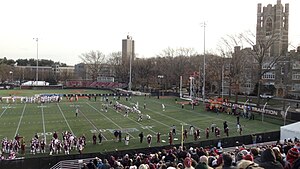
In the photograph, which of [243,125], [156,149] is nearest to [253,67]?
[243,125]

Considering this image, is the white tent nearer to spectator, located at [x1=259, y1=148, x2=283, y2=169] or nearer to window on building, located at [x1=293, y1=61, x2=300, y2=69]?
spectator, located at [x1=259, y1=148, x2=283, y2=169]

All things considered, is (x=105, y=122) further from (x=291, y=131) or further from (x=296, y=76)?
(x=296, y=76)

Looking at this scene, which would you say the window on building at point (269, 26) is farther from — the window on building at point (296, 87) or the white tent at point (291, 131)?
the white tent at point (291, 131)

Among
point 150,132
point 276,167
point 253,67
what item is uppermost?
point 253,67

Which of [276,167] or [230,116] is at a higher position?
[276,167]

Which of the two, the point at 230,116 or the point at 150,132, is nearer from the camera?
the point at 150,132

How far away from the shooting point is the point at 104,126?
35750mm

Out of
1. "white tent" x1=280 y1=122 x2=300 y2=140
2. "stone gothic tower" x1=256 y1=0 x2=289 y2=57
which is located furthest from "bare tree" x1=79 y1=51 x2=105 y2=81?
"white tent" x1=280 y1=122 x2=300 y2=140

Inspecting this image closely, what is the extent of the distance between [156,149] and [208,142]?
4.31 metres

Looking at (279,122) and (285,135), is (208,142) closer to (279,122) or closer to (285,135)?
(285,135)

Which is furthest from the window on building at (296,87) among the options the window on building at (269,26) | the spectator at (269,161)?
the spectator at (269,161)

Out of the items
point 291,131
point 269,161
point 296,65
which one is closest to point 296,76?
point 296,65

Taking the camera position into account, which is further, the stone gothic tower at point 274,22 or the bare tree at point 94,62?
the bare tree at point 94,62

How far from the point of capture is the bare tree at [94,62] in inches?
5133
